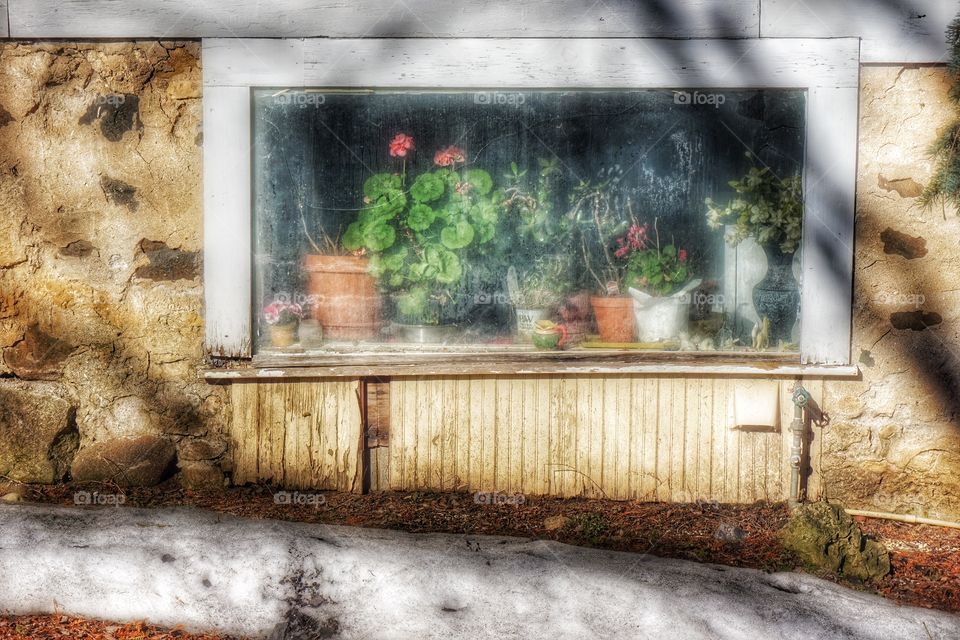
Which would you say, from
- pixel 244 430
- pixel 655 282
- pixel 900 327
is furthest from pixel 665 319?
pixel 244 430

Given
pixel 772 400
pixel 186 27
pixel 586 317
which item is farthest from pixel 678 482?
pixel 186 27

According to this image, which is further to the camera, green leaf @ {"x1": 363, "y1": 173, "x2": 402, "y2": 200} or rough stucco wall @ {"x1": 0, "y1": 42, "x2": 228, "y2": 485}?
green leaf @ {"x1": 363, "y1": 173, "x2": 402, "y2": 200}

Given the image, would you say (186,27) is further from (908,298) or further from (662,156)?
(908,298)

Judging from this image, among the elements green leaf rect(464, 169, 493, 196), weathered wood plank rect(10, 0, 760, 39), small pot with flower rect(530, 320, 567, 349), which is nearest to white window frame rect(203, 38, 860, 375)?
weathered wood plank rect(10, 0, 760, 39)

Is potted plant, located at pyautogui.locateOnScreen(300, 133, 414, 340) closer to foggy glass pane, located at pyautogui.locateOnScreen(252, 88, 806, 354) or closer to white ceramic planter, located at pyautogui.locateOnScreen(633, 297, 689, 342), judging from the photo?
foggy glass pane, located at pyautogui.locateOnScreen(252, 88, 806, 354)

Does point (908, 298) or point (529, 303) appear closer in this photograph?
point (908, 298)

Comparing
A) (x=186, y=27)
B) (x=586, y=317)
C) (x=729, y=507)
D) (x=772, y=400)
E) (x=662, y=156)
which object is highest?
(x=186, y=27)

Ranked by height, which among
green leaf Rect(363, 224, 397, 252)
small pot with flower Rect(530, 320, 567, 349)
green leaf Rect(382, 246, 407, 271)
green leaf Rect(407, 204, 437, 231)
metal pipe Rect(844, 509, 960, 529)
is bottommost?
metal pipe Rect(844, 509, 960, 529)

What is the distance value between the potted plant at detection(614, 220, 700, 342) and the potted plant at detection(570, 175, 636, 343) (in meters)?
0.04

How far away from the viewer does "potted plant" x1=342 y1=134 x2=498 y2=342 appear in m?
4.73

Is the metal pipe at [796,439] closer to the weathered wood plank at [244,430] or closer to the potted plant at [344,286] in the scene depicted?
the potted plant at [344,286]

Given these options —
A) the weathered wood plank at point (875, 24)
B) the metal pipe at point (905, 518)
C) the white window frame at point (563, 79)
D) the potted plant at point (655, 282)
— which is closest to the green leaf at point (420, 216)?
the white window frame at point (563, 79)

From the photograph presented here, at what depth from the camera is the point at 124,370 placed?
4.65m

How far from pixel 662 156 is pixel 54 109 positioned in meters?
3.11
